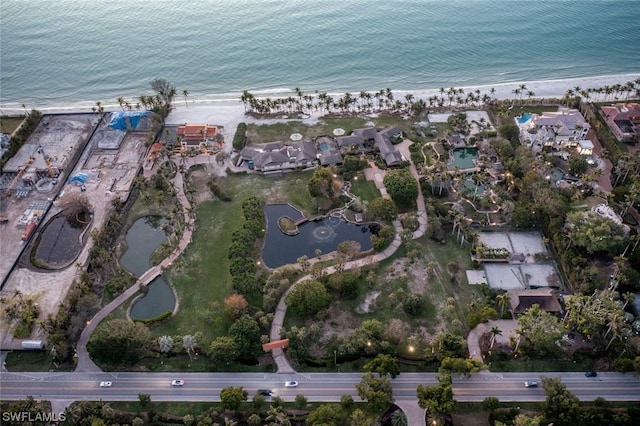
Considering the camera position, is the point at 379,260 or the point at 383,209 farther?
the point at 383,209

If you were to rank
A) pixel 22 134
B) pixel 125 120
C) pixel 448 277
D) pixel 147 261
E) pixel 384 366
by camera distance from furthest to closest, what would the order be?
1. pixel 125 120
2. pixel 22 134
3. pixel 147 261
4. pixel 448 277
5. pixel 384 366

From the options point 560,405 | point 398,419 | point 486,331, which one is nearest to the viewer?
point 560,405

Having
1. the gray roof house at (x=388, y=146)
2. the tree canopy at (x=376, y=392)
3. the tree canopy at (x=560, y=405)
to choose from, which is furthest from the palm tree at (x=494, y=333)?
the gray roof house at (x=388, y=146)

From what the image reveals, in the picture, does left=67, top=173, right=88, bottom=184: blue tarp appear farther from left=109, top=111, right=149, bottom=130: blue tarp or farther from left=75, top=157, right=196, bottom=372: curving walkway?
left=75, top=157, right=196, bottom=372: curving walkway

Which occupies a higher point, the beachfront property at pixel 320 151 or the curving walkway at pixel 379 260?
the beachfront property at pixel 320 151

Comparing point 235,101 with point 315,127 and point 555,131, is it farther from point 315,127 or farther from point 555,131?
point 555,131

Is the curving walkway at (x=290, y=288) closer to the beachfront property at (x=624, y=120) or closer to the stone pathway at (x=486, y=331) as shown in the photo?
the stone pathway at (x=486, y=331)

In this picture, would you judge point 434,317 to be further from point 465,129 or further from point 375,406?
point 465,129
